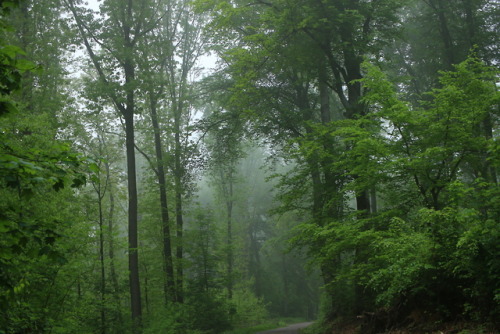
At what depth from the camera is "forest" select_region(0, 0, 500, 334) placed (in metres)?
6.42

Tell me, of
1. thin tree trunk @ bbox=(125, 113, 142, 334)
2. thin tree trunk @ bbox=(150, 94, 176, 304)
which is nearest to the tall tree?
thin tree trunk @ bbox=(125, 113, 142, 334)

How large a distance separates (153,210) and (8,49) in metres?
18.5

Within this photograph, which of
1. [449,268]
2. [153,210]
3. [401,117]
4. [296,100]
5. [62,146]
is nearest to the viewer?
[62,146]

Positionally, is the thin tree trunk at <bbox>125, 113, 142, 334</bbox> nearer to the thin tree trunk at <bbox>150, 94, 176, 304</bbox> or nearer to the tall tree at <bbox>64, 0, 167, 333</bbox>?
the tall tree at <bbox>64, 0, 167, 333</bbox>

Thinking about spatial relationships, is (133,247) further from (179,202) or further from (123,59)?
(123,59)

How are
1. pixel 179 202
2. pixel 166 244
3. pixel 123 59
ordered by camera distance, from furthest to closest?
pixel 179 202
pixel 166 244
pixel 123 59

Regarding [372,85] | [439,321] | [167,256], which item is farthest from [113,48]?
[439,321]

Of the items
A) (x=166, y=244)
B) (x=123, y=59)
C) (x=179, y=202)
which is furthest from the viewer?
(x=179, y=202)

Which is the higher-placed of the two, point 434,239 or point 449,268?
point 434,239

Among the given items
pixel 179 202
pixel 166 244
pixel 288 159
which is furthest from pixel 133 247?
pixel 288 159

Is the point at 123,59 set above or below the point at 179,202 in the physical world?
above

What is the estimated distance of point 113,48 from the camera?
15.5 m

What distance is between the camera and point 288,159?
14.8 m

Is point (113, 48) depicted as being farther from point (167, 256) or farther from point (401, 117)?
point (401, 117)
